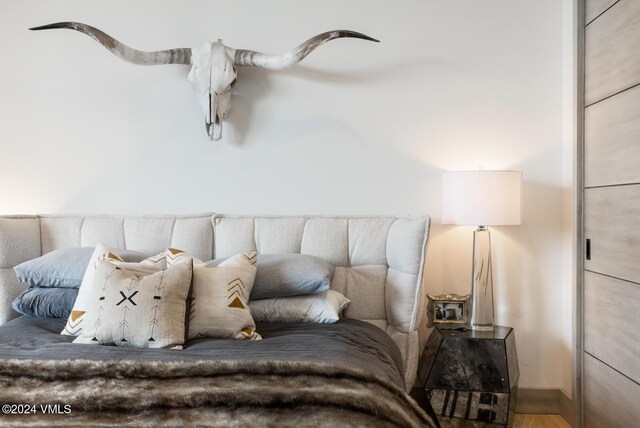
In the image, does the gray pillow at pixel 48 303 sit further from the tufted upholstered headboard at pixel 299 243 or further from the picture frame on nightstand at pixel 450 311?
the picture frame on nightstand at pixel 450 311

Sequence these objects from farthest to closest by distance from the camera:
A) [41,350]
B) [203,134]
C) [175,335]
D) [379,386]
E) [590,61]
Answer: [203,134] → [590,61] → [175,335] → [41,350] → [379,386]

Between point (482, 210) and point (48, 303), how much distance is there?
6.69 ft

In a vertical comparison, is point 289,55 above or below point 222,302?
above

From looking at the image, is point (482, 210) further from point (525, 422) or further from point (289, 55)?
point (289, 55)

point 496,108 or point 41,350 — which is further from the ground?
point 496,108

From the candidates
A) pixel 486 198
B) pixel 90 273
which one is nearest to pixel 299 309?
pixel 90 273

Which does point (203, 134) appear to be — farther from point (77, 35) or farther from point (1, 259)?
point (1, 259)

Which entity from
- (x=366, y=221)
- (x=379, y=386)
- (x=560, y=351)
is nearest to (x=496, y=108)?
(x=366, y=221)

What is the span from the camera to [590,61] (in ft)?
8.36

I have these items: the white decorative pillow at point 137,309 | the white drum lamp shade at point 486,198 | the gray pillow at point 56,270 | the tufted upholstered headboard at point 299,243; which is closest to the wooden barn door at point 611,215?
the white drum lamp shade at point 486,198

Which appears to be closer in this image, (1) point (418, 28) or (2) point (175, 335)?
(2) point (175, 335)

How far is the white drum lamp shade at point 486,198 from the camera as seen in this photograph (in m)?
2.52

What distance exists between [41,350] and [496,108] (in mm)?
2407

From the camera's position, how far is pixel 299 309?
2.38m
